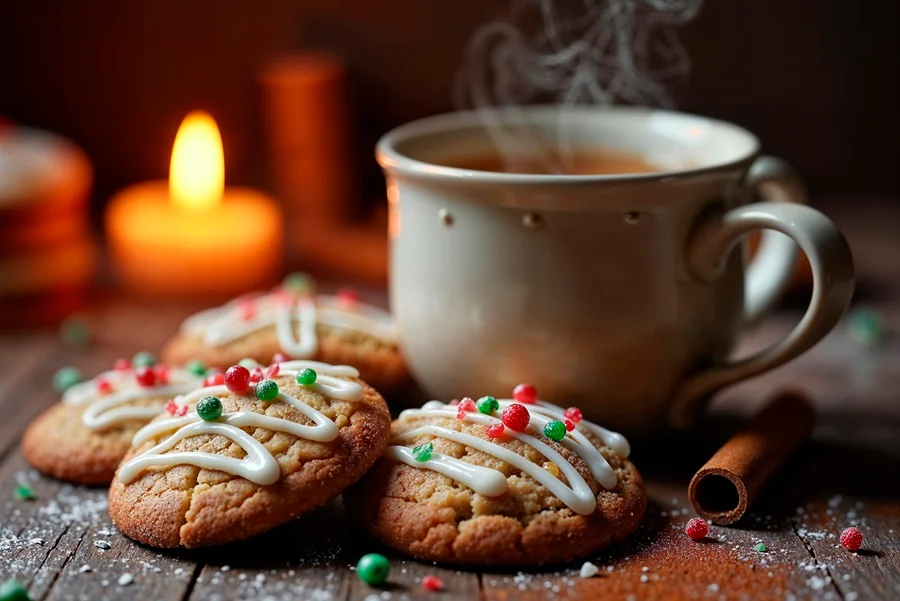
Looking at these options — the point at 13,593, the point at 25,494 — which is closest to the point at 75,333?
the point at 25,494

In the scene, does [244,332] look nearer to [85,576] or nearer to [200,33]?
[85,576]

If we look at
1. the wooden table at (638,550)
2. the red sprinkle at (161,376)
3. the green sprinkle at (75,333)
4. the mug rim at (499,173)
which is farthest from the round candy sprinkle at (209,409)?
the green sprinkle at (75,333)

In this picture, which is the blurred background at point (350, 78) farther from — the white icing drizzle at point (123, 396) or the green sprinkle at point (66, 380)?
the white icing drizzle at point (123, 396)

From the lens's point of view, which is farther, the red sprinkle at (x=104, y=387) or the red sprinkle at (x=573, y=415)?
the red sprinkle at (x=104, y=387)

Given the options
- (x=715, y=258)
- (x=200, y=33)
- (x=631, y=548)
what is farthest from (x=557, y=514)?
(x=200, y=33)

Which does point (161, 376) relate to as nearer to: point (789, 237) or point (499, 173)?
point (499, 173)

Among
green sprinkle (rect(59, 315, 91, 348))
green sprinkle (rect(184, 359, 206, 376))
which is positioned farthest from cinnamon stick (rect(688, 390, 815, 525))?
green sprinkle (rect(59, 315, 91, 348))
